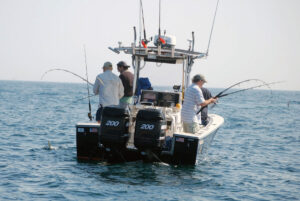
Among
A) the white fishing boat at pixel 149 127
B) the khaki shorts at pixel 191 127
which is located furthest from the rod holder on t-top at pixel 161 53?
the khaki shorts at pixel 191 127

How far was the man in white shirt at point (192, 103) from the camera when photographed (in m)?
8.34

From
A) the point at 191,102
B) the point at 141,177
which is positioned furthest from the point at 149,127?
the point at 191,102

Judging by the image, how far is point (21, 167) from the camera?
8.84m

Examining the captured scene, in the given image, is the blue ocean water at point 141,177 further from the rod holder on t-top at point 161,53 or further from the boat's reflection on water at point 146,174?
the rod holder on t-top at point 161,53

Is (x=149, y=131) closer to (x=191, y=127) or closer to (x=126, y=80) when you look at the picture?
Result: (x=191, y=127)

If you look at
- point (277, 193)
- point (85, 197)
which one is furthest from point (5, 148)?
point (277, 193)

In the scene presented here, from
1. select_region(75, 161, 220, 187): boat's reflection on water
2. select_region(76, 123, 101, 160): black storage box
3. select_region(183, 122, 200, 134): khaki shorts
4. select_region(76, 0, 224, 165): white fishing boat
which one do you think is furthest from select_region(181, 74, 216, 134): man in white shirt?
select_region(76, 123, 101, 160): black storage box

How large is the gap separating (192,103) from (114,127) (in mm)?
1665

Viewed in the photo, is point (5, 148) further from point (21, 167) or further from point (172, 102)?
point (172, 102)

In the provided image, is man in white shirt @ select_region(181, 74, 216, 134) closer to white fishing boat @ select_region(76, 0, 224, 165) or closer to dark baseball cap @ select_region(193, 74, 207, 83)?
dark baseball cap @ select_region(193, 74, 207, 83)

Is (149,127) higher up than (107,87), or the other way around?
(107,87)

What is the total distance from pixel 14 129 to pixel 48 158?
6284 mm

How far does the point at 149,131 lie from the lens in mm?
7637

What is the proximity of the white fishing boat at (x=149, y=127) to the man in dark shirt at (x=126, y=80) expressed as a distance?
0.76ft
